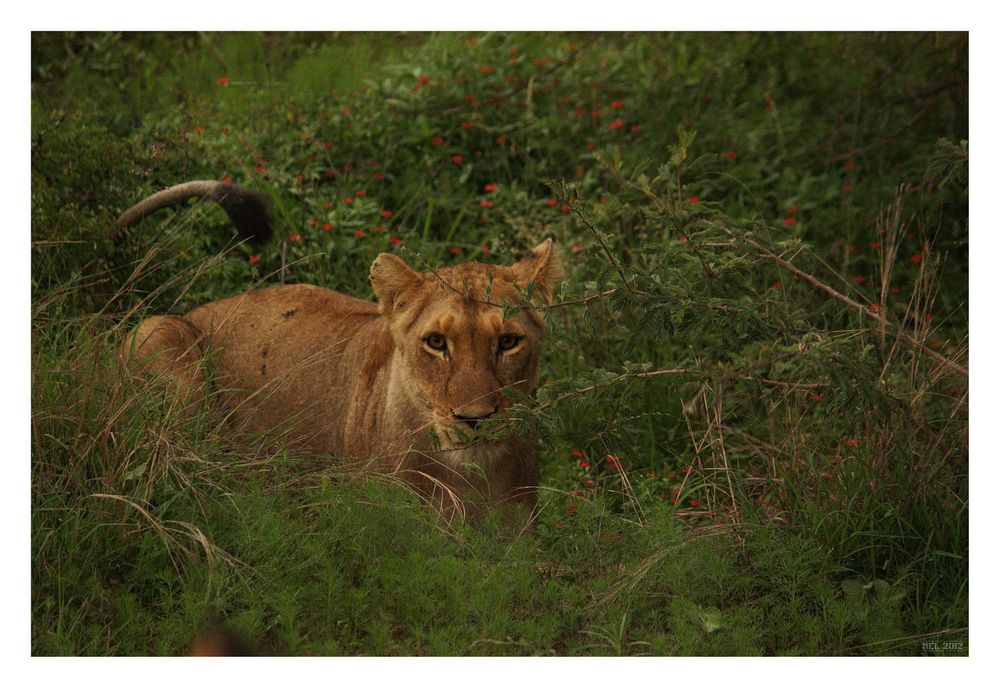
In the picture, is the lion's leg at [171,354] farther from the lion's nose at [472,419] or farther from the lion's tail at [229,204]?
the lion's nose at [472,419]

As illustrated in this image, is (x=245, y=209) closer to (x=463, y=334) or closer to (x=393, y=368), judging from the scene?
(x=393, y=368)

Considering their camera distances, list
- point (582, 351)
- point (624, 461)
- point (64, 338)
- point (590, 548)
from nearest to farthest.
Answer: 1. point (590, 548)
2. point (64, 338)
3. point (624, 461)
4. point (582, 351)

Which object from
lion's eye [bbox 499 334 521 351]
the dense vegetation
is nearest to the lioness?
lion's eye [bbox 499 334 521 351]

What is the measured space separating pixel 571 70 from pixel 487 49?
0.64 meters

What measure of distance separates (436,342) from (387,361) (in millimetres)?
578

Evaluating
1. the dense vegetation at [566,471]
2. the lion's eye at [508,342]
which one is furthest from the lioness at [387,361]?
the dense vegetation at [566,471]

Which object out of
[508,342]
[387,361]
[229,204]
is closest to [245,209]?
[229,204]

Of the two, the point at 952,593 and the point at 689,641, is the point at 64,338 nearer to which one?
the point at 689,641

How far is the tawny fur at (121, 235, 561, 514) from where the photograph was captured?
4.96 m

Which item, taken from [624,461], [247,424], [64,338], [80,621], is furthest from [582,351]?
[80,621]

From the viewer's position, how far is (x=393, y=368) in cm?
539

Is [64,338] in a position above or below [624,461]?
above
